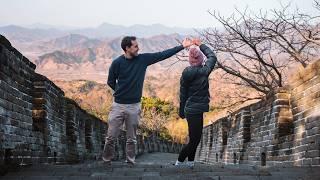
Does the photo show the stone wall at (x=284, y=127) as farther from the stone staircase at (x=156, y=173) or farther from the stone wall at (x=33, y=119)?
the stone wall at (x=33, y=119)

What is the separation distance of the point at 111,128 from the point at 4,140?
1.39 metres

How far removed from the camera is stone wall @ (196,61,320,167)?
7596 millimetres

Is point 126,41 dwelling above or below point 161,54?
above

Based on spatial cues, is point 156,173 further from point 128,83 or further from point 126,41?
point 126,41

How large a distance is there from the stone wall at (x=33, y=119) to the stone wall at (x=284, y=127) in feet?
12.1

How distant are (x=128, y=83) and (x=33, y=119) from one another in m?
2.57

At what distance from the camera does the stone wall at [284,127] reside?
7.60 m

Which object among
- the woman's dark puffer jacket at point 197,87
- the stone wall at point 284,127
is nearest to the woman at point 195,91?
the woman's dark puffer jacket at point 197,87

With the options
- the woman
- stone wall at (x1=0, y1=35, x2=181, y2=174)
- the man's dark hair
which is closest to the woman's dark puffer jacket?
the woman

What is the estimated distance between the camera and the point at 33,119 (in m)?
8.78

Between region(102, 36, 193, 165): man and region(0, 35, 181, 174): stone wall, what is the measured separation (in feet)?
4.07

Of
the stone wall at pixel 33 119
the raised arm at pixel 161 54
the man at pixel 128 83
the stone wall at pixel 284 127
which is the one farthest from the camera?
the stone wall at pixel 284 127

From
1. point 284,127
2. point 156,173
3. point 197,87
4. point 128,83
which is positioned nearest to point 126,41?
point 128,83

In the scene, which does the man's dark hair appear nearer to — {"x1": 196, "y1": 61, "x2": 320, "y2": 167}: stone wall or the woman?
the woman
